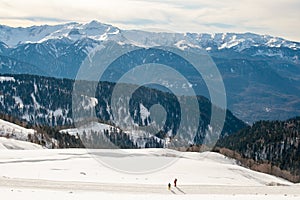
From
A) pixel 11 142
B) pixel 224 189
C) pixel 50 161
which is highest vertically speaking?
pixel 224 189

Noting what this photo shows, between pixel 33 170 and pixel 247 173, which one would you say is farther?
pixel 247 173

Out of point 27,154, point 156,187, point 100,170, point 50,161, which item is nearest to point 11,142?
point 27,154

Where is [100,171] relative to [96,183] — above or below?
below

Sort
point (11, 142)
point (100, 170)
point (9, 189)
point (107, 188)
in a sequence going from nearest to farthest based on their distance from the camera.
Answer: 1. point (9, 189)
2. point (107, 188)
3. point (100, 170)
4. point (11, 142)

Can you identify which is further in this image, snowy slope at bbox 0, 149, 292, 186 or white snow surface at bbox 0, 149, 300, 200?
snowy slope at bbox 0, 149, 292, 186

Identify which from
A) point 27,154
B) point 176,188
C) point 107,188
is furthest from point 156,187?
point 27,154

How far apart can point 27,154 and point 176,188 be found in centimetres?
4665

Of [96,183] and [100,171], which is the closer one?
[96,183]

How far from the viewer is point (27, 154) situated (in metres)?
98.8

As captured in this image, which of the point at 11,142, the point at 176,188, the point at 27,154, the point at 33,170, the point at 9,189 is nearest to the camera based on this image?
the point at 9,189

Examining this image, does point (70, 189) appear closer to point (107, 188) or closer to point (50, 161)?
point (107, 188)

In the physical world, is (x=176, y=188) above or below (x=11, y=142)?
above

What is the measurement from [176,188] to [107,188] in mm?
9652

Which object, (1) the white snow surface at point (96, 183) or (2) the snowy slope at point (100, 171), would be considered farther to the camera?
(2) the snowy slope at point (100, 171)
